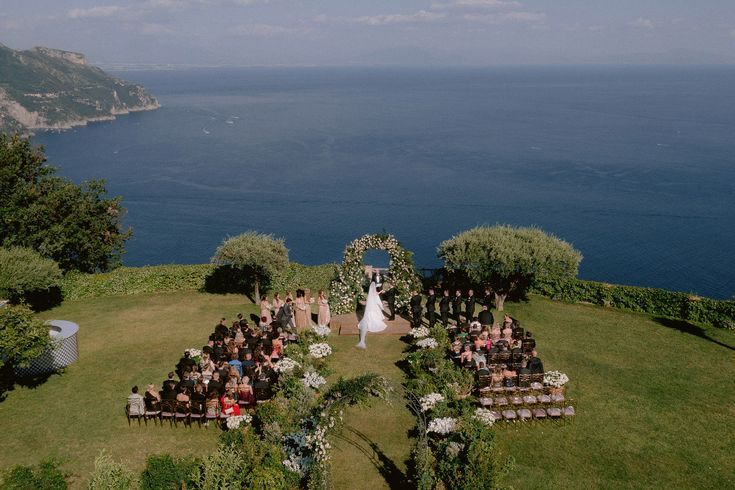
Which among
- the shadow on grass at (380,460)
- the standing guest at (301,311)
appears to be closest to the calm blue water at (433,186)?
the standing guest at (301,311)

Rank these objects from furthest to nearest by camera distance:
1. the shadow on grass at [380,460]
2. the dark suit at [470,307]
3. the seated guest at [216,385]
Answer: the dark suit at [470,307] → the seated guest at [216,385] → the shadow on grass at [380,460]

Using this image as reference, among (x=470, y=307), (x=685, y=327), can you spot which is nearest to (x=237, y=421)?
(x=470, y=307)

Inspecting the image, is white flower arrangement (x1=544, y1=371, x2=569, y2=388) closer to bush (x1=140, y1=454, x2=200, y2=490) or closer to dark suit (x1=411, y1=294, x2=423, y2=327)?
dark suit (x1=411, y1=294, x2=423, y2=327)

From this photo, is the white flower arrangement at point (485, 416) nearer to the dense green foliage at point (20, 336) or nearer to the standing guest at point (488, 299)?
the standing guest at point (488, 299)

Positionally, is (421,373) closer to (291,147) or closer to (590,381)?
(590,381)

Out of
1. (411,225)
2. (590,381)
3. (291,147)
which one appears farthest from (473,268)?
(291,147)

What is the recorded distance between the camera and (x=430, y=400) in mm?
15047

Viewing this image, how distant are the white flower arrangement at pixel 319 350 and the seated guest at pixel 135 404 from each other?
5.61 meters

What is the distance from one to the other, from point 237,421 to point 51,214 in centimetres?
2481

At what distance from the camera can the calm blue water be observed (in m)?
74.0

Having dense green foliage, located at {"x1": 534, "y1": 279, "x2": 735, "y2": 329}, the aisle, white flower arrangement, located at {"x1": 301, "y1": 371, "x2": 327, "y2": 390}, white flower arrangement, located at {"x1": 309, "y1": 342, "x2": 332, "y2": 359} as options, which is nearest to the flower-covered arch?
the aisle

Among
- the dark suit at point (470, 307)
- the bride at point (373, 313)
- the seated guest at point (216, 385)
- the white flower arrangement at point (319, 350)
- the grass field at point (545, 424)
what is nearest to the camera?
the grass field at point (545, 424)

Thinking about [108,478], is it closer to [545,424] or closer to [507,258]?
[545,424]

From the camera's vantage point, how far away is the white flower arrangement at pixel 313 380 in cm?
1625
